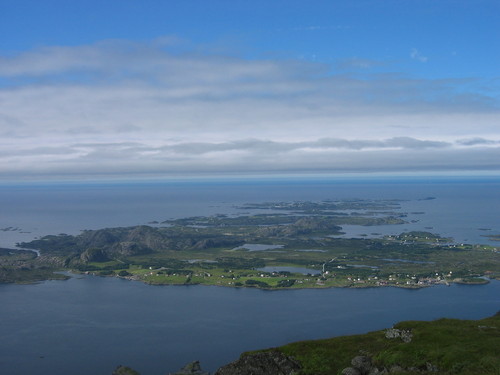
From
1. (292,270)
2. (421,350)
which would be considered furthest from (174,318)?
(421,350)

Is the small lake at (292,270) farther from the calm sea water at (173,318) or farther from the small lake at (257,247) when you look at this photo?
the small lake at (257,247)

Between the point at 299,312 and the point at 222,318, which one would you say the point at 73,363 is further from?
the point at 299,312

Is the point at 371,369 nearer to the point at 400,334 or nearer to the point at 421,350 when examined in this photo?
the point at 421,350

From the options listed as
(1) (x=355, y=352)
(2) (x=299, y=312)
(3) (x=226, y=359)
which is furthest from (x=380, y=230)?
(1) (x=355, y=352)

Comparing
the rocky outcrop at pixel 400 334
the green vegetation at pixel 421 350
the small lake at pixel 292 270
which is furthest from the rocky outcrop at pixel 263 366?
the small lake at pixel 292 270

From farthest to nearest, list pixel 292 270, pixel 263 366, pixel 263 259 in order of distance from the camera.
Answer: pixel 263 259
pixel 292 270
pixel 263 366
